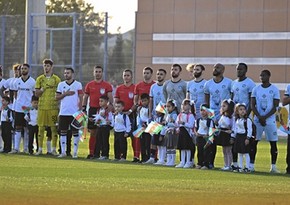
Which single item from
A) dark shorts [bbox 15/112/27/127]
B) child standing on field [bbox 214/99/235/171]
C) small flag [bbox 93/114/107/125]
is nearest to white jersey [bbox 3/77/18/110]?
dark shorts [bbox 15/112/27/127]

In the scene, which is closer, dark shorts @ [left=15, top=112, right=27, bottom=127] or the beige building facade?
dark shorts @ [left=15, top=112, right=27, bottom=127]

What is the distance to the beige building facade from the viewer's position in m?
43.1

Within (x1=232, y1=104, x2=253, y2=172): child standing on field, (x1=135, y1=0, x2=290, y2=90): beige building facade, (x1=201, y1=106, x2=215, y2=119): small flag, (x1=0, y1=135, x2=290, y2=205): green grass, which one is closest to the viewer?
(x1=0, y1=135, x2=290, y2=205): green grass

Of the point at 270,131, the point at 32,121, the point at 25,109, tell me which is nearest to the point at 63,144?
the point at 32,121

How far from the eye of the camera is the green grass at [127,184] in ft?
49.7

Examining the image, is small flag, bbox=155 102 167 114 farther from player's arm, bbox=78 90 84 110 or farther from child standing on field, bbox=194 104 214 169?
player's arm, bbox=78 90 84 110

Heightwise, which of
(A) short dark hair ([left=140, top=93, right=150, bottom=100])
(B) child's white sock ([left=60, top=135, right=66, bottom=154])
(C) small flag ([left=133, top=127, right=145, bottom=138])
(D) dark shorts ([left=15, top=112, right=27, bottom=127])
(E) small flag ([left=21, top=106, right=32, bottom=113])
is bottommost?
(B) child's white sock ([left=60, top=135, right=66, bottom=154])

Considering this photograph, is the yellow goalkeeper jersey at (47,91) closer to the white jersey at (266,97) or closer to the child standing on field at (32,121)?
the child standing on field at (32,121)

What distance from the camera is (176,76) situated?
22828mm

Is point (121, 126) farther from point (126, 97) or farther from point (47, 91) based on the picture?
point (47, 91)

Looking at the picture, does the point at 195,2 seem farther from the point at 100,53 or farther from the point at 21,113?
the point at 21,113

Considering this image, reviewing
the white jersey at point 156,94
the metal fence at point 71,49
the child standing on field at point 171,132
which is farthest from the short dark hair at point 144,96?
the metal fence at point 71,49

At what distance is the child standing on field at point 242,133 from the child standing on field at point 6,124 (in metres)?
7.11

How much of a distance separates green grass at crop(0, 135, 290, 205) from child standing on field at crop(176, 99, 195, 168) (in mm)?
832
